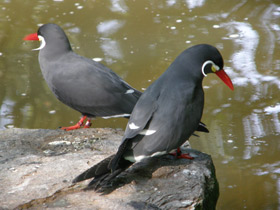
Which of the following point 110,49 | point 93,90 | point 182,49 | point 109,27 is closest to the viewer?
point 93,90

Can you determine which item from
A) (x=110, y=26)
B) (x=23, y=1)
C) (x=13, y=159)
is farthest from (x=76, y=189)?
(x=23, y=1)

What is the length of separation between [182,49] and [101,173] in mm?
2883

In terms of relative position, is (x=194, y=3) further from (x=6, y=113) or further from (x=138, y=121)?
(x=138, y=121)

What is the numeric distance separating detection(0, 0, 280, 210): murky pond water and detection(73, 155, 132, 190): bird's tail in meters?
1.03

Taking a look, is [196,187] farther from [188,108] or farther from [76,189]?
[76,189]

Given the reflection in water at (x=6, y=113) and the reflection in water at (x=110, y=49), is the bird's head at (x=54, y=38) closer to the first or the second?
the reflection in water at (x=6, y=113)

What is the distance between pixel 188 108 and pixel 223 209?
0.96m

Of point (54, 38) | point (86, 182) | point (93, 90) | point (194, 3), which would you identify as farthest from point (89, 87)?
point (194, 3)

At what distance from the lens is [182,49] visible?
4891 millimetres

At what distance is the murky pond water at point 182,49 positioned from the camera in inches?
134

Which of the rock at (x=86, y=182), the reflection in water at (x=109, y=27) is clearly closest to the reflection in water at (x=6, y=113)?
the rock at (x=86, y=182)

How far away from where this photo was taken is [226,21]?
17.8 feet

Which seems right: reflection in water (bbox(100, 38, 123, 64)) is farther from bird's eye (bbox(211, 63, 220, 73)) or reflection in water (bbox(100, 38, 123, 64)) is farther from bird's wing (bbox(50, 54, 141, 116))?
bird's eye (bbox(211, 63, 220, 73))

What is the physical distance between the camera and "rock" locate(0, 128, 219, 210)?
222 cm
